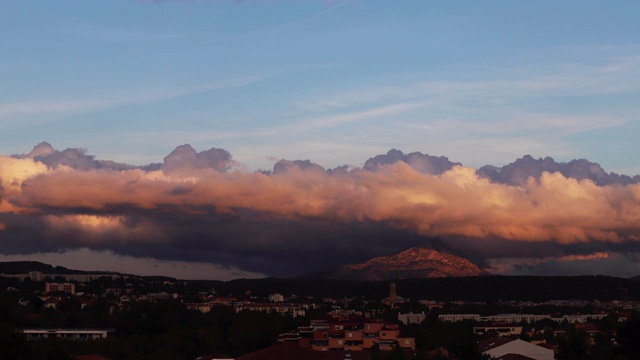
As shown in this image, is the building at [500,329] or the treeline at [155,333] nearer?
the treeline at [155,333]

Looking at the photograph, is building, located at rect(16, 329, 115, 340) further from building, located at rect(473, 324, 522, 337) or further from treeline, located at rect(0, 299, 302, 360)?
building, located at rect(473, 324, 522, 337)

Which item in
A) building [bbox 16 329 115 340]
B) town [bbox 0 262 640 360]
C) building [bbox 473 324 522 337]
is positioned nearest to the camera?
town [bbox 0 262 640 360]

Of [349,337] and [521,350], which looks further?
[349,337]

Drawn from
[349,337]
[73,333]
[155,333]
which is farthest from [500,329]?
[73,333]

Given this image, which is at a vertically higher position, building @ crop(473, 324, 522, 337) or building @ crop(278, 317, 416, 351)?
building @ crop(473, 324, 522, 337)

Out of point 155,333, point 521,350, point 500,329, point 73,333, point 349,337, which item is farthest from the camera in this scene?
point 500,329

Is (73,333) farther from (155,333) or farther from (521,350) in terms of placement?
(521,350)

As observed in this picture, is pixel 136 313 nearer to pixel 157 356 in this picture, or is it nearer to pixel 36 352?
pixel 157 356

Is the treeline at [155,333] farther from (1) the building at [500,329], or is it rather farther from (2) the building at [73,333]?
(1) the building at [500,329]

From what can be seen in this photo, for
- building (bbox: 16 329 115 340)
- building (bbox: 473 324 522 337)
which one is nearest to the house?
building (bbox: 16 329 115 340)

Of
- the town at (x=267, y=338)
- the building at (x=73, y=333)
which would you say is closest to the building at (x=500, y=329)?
the town at (x=267, y=338)

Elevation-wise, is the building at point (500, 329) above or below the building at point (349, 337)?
above

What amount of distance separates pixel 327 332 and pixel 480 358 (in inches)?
2357

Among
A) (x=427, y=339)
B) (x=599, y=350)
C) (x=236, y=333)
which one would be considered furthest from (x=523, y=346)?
(x=236, y=333)
